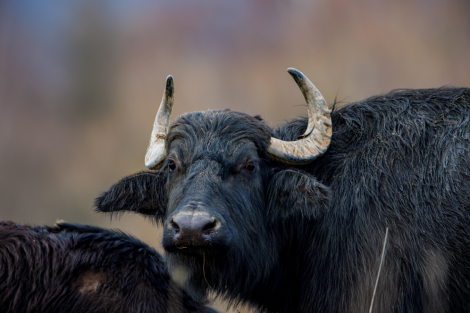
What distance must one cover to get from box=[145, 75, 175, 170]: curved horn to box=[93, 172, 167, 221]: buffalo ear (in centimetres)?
16

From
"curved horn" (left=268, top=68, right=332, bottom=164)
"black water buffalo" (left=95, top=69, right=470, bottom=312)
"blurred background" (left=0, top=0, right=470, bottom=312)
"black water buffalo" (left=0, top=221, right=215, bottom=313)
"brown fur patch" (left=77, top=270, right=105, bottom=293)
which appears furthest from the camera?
"blurred background" (left=0, top=0, right=470, bottom=312)

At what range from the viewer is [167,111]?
15.9 ft

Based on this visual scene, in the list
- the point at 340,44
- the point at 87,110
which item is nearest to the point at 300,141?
the point at 340,44

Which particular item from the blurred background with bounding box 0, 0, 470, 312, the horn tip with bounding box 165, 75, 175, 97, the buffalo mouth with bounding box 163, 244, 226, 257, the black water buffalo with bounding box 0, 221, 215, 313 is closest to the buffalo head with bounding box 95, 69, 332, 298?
Result: the buffalo mouth with bounding box 163, 244, 226, 257

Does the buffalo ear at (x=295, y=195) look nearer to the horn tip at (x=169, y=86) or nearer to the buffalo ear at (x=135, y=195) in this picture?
the buffalo ear at (x=135, y=195)

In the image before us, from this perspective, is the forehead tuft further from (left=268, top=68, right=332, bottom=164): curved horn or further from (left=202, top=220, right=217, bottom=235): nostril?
(left=202, top=220, right=217, bottom=235): nostril

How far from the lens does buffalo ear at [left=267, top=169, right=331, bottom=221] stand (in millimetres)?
3689

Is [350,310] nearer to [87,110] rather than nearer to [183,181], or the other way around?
[183,181]

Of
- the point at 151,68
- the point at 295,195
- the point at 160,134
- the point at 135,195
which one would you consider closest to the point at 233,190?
the point at 295,195

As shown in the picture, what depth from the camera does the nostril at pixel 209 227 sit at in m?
3.23

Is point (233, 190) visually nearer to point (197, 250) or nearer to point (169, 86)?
point (197, 250)

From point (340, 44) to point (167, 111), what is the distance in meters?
7.92

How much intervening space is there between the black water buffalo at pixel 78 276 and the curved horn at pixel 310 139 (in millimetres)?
1587

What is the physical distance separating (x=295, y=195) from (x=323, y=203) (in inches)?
12.1
